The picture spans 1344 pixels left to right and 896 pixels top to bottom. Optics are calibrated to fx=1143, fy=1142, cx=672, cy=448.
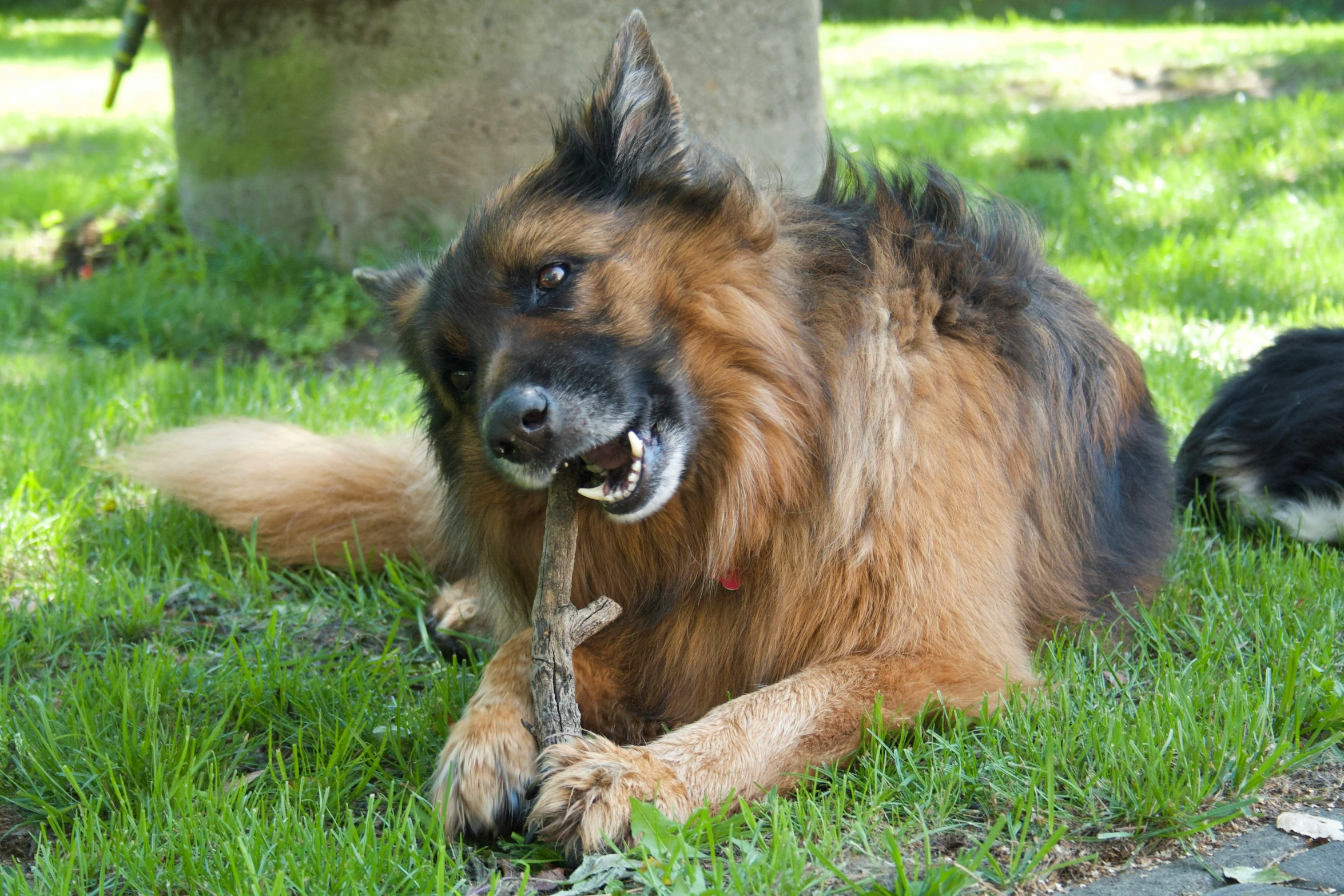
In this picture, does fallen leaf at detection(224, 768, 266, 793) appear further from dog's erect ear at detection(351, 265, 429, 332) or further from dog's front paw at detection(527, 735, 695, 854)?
dog's erect ear at detection(351, 265, 429, 332)

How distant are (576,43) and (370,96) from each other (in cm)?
125

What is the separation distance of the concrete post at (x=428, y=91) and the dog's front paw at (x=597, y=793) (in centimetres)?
437

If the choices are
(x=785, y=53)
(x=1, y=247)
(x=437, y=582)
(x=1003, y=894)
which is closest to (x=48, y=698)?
(x=437, y=582)

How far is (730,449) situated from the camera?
283 cm

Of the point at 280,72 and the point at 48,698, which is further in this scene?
the point at 280,72

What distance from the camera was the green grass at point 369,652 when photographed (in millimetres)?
2324

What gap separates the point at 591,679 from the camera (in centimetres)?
298

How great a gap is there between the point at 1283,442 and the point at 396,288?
3074mm

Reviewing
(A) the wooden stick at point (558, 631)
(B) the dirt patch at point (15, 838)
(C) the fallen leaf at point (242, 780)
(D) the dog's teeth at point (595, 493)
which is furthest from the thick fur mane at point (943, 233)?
(B) the dirt patch at point (15, 838)

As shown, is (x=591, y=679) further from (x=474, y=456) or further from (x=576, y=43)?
(x=576, y=43)

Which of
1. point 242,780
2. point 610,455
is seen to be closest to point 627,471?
point 610,455

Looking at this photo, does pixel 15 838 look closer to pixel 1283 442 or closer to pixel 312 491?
pixel 312 491

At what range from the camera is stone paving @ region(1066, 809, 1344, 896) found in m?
2.13

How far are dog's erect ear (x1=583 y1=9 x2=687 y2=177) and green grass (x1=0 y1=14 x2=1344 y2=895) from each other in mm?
1441
